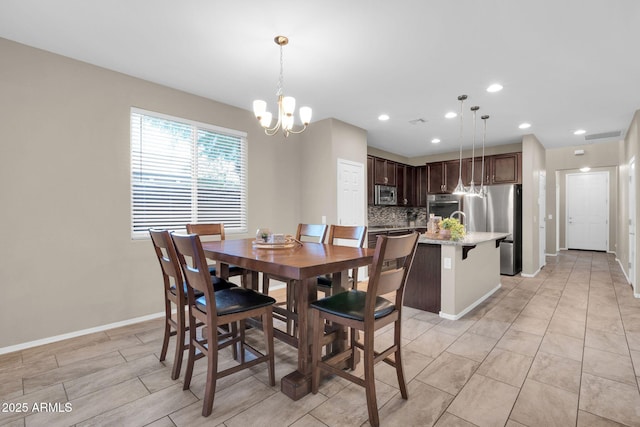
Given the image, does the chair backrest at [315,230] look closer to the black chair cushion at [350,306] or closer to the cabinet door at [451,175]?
the black chair cushion at [350,306]

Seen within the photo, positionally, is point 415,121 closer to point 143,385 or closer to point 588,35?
point 588,35

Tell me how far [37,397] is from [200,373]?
0.94 metres

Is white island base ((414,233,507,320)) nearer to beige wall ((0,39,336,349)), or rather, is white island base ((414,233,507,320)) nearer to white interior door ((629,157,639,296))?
white interior door ((629,157,639,296))

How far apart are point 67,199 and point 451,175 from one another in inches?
248

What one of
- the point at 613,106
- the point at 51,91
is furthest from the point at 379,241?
the point at 613,106

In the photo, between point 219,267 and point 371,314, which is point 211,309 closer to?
point 371,314

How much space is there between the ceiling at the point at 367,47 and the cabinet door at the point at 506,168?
5.36 ft

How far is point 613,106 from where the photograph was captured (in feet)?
12.7

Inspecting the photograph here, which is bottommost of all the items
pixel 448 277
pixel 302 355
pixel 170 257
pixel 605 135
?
pixel 302 355

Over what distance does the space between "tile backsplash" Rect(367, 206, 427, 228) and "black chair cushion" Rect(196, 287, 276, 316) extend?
4.57 meters

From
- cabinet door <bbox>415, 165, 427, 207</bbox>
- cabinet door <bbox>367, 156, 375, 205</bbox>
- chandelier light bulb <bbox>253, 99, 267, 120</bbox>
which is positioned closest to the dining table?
chandelier light bulb <bbox>253, 99, 267, 120</bbox>

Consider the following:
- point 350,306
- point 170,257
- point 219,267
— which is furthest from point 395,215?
point 170,257

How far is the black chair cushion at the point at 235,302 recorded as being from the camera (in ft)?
5.84

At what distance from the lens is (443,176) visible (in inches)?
257
